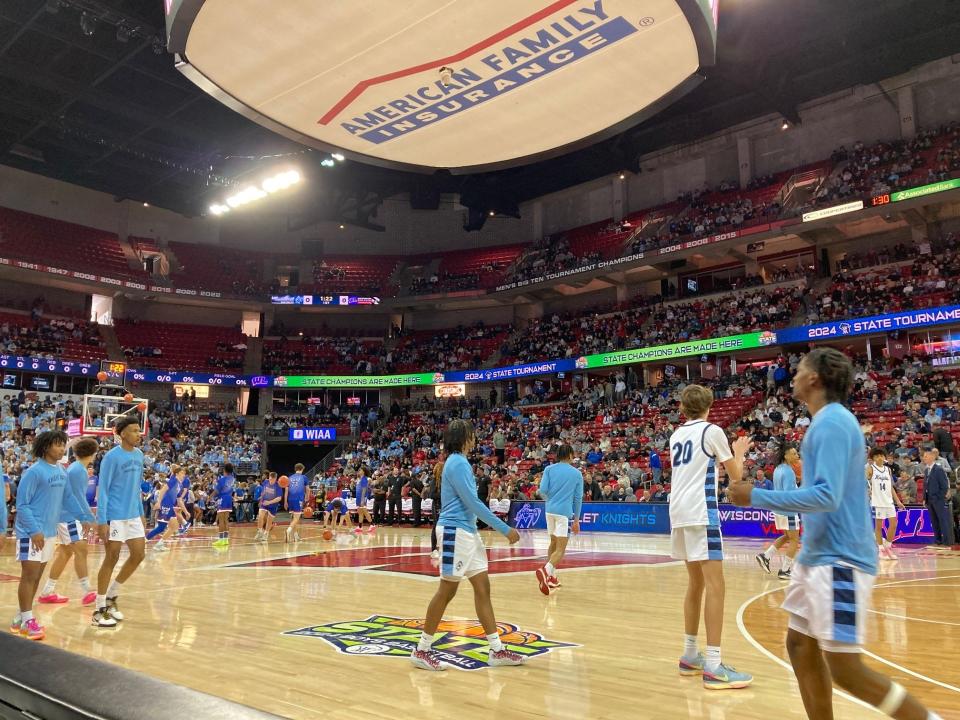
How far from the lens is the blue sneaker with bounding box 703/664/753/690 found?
14.1 ft

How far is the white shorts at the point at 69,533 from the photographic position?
8227 millimetres

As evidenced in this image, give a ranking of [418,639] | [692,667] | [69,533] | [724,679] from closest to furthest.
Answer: [724,679] → [692,667] → [418,639] → [69,533]

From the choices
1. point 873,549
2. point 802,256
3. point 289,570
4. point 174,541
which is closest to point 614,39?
point 873,549

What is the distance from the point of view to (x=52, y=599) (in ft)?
26.3

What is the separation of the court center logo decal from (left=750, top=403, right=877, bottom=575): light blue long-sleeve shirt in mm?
2809

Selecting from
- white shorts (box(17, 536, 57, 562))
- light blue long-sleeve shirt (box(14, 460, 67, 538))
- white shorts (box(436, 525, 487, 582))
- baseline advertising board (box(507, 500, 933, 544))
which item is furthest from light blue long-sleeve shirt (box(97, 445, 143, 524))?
baseline advertising board (box(507, 500, 933, 544))

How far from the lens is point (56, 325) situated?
33188mm

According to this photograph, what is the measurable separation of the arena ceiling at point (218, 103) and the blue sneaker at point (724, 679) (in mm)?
20134

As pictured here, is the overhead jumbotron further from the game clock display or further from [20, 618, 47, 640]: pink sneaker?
the game clock display

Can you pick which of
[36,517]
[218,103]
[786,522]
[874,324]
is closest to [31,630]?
[36,517]

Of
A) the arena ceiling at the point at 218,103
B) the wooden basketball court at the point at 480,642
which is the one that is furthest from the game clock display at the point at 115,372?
the wooden basketball court at the point at 480,642

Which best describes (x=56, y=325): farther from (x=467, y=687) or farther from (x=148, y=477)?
(x=467, y=687)

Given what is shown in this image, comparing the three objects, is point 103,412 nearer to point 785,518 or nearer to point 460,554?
point 785,518

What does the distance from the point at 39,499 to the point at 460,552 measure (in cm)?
394
